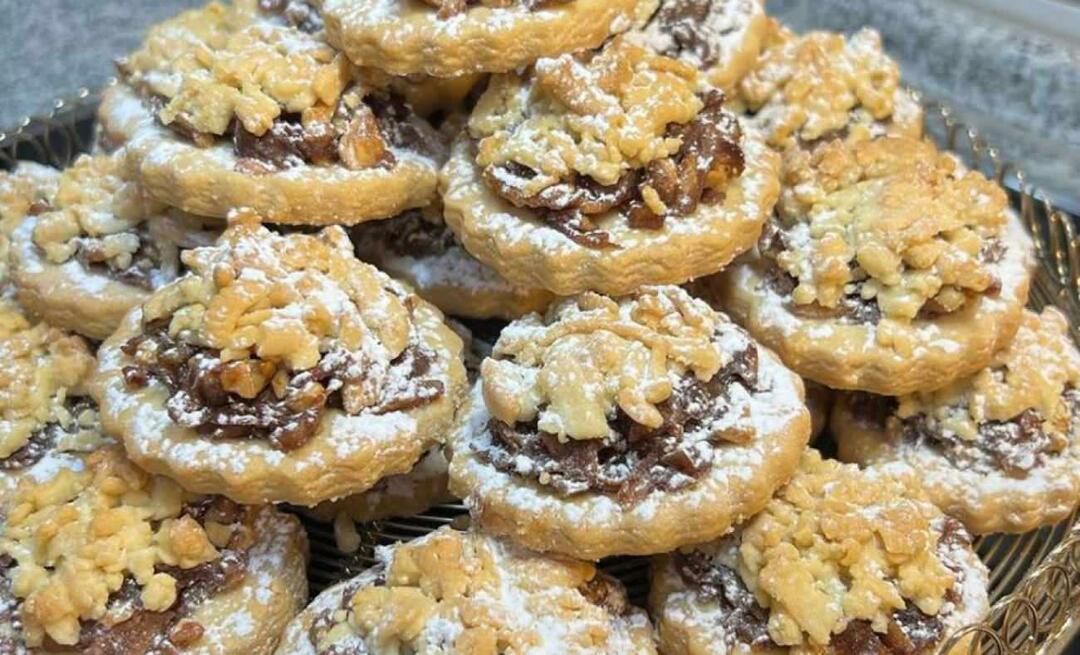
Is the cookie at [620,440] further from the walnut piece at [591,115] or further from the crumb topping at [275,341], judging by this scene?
the walnut piece at [591,115]

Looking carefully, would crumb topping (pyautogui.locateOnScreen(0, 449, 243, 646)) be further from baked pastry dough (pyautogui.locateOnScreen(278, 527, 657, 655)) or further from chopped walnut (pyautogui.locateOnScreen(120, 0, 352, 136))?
chopped walnut (pyautogui.locateOnScreen(120, 0, 352, 136))

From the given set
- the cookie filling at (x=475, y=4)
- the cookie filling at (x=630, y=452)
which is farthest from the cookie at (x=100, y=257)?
the cookie filling at (x=630, y=452)

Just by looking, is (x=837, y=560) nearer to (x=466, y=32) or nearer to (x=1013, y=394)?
(x=1013, y=394)

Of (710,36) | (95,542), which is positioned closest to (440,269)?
(710,36)

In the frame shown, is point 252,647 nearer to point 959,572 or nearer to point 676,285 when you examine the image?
point 676,285

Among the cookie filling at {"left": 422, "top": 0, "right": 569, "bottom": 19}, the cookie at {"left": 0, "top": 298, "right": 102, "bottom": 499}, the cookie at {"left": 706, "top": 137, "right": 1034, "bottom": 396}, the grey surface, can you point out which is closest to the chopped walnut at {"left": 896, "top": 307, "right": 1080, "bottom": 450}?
the cookie at {"left": 706, "top": 137, "right": 1034, "bottom": 396}

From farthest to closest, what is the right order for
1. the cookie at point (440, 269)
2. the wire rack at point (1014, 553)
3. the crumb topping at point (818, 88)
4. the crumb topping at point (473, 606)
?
the crumb topping at point (818, 88) → the cookie at point (440, 269) → the wire rack at point (1014, 553) → the crumb topping at point (473, 606)

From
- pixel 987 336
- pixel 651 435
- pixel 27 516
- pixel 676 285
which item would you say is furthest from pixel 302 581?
pixel 987 336
